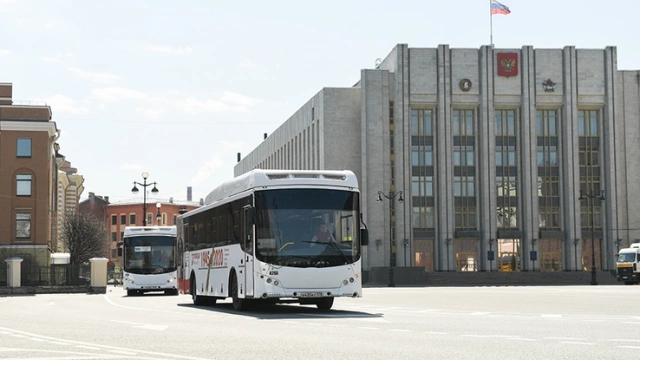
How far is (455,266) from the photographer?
8344 cm

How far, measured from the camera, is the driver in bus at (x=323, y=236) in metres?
23.2

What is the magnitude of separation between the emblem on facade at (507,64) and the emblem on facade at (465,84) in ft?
9.28

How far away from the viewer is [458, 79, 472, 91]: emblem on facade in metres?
83.8

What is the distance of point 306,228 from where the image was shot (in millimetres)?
23172

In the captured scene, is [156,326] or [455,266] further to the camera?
[455,266]

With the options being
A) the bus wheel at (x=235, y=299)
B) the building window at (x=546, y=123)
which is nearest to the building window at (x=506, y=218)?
the building window at (x=546, y=123)

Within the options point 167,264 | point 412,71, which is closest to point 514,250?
point 412,71

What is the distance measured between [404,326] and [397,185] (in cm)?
6599

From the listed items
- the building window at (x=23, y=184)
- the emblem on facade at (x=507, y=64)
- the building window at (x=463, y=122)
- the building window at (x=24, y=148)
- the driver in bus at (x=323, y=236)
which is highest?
the emblem on facade at (x=507, y=64)

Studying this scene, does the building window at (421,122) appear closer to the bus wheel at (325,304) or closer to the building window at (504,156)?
the building window at (504,156)

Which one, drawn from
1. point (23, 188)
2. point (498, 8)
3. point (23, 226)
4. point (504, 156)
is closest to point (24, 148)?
point (23, 188)

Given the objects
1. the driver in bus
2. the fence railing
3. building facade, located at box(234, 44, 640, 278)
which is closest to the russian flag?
building facade, located at box(234, 44, 640, 278)

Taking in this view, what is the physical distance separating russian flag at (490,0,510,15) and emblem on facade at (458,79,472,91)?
779 cm
